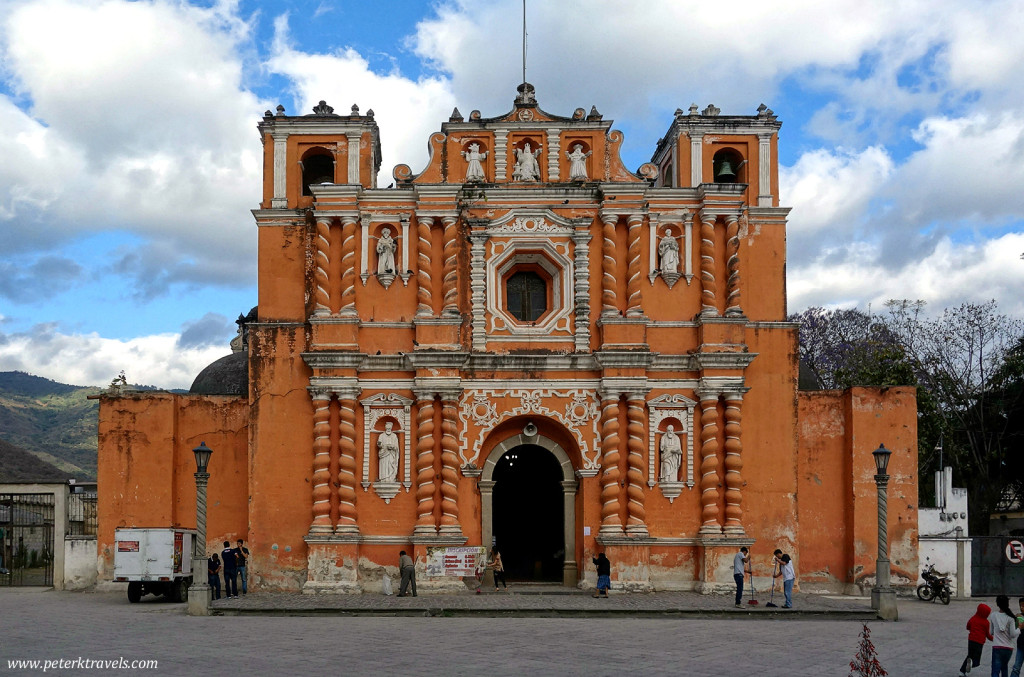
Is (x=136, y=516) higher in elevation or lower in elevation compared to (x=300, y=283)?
lower

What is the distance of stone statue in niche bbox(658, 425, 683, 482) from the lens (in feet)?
81.9

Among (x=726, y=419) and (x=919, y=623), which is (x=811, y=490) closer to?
(x=726, y=419)

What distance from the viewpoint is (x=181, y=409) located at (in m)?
26.3

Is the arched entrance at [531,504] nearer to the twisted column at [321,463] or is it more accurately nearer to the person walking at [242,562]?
the twisted column at [321,463]

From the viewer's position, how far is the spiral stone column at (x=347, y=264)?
25375 millimetres

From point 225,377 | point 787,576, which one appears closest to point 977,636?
point 787,576

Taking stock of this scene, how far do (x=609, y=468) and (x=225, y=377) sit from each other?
37.9ft

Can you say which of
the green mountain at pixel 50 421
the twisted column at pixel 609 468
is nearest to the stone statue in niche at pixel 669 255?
the twisted column at pixel 609 468

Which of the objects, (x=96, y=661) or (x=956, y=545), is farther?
(x=956, y=545)

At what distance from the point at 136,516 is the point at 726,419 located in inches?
563

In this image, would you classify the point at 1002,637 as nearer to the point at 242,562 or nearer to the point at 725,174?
the point at 725,174

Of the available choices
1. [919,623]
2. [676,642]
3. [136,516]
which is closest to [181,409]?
[136,516]

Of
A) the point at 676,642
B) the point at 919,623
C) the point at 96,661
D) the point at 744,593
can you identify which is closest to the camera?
the point at 96,661

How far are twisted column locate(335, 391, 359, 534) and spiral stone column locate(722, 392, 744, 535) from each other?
8632mm
